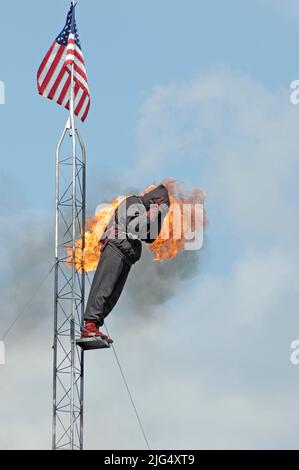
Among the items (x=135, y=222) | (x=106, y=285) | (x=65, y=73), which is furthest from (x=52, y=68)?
(x=106, y=285)

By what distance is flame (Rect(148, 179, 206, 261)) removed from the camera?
72562 millimetres

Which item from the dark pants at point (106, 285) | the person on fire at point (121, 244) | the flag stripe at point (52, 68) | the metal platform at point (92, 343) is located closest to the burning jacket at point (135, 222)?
the person on fire at point (121, 244)

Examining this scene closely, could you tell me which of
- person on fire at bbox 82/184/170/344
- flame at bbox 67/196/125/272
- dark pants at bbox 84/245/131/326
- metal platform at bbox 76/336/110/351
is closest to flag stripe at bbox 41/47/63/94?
flame at bbox 67/196/125/272

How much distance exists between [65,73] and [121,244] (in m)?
8.02

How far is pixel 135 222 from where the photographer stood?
70.9 metres

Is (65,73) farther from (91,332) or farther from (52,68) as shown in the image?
(91,332)

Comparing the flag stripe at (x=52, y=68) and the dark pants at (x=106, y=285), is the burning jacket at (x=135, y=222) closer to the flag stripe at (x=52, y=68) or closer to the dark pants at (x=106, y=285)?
the dark pants at (x=106, y=285)

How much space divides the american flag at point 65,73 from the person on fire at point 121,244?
4893 millimetres

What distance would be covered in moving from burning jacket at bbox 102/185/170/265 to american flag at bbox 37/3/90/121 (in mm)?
4733

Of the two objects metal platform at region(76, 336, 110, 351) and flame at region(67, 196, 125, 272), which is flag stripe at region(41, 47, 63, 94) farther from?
metal platform at region(76, 336, 110, 351)

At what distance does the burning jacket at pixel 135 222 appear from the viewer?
70.9 m
